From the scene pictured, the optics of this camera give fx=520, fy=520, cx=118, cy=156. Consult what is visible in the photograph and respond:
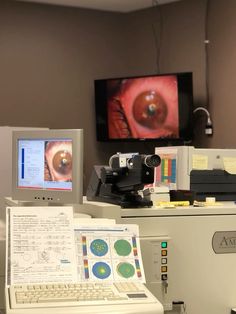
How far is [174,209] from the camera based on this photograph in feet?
6.61

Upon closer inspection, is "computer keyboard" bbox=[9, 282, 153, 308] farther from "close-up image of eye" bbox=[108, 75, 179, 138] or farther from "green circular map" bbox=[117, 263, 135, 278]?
"close-up image of eye" bbox=[108, 75, 179, 138]

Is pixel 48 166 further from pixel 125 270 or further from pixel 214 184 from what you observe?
pixel 214 184

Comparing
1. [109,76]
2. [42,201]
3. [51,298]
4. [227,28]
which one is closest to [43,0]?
[109,76]

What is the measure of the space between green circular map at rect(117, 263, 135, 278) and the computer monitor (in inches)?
16.6

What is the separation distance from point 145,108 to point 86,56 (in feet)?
2.69

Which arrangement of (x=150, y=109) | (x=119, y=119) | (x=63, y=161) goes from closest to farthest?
(x=63, y=161) < (x=150, y=109) < (x=119, y=119)

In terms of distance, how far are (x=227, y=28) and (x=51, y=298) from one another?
10.4 feet

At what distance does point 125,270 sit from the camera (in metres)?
1.71

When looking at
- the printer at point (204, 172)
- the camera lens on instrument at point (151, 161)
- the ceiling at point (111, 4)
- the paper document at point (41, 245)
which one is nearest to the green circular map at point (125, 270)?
the paper document at point (41, 245)

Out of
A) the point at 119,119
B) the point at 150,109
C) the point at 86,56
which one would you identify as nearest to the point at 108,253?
the point at 150,109

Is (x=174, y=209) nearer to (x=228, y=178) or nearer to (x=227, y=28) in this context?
(x=228, y=178)

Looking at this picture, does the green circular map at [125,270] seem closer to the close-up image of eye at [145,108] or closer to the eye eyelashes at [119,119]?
the close-up image of eye at [145,108]

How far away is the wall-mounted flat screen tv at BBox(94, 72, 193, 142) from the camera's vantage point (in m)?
4.25

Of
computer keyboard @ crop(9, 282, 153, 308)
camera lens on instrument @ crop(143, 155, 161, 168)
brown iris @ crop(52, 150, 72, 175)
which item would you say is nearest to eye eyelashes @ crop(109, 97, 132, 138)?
brown iris @ crop(52, 150, 72, 175)
